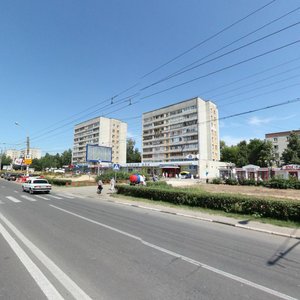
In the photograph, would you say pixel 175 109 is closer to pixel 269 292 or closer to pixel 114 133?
pixel 114 133

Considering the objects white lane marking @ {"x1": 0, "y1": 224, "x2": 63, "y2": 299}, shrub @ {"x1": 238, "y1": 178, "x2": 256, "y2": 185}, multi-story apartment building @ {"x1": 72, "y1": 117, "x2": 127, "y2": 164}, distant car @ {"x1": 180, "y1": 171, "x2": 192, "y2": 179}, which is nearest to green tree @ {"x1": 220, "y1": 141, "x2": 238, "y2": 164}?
distant car @ {"x1": 180, "y1": 171, "x2": 192, "y2": 179}

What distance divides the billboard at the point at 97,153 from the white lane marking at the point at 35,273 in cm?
3464

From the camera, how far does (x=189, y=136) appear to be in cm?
8494

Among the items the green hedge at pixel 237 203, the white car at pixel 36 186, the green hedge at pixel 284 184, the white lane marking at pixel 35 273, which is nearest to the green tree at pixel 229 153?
the green hedge at pixel 284 184

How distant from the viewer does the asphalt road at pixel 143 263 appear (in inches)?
162

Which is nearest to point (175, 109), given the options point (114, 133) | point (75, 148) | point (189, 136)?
point (189, 136)

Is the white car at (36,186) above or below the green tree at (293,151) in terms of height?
below

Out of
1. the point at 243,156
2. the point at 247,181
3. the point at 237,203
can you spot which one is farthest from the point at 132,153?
the point at 237,203

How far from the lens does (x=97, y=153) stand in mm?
42531

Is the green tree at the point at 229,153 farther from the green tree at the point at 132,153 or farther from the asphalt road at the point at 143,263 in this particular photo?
the asphalt road at the point at 143,263

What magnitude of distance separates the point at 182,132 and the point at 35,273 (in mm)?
84848

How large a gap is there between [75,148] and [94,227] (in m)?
126

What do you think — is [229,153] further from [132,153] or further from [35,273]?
[35,273]

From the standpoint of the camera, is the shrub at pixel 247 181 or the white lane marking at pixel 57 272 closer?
the white lane marking at pixel 57 272
